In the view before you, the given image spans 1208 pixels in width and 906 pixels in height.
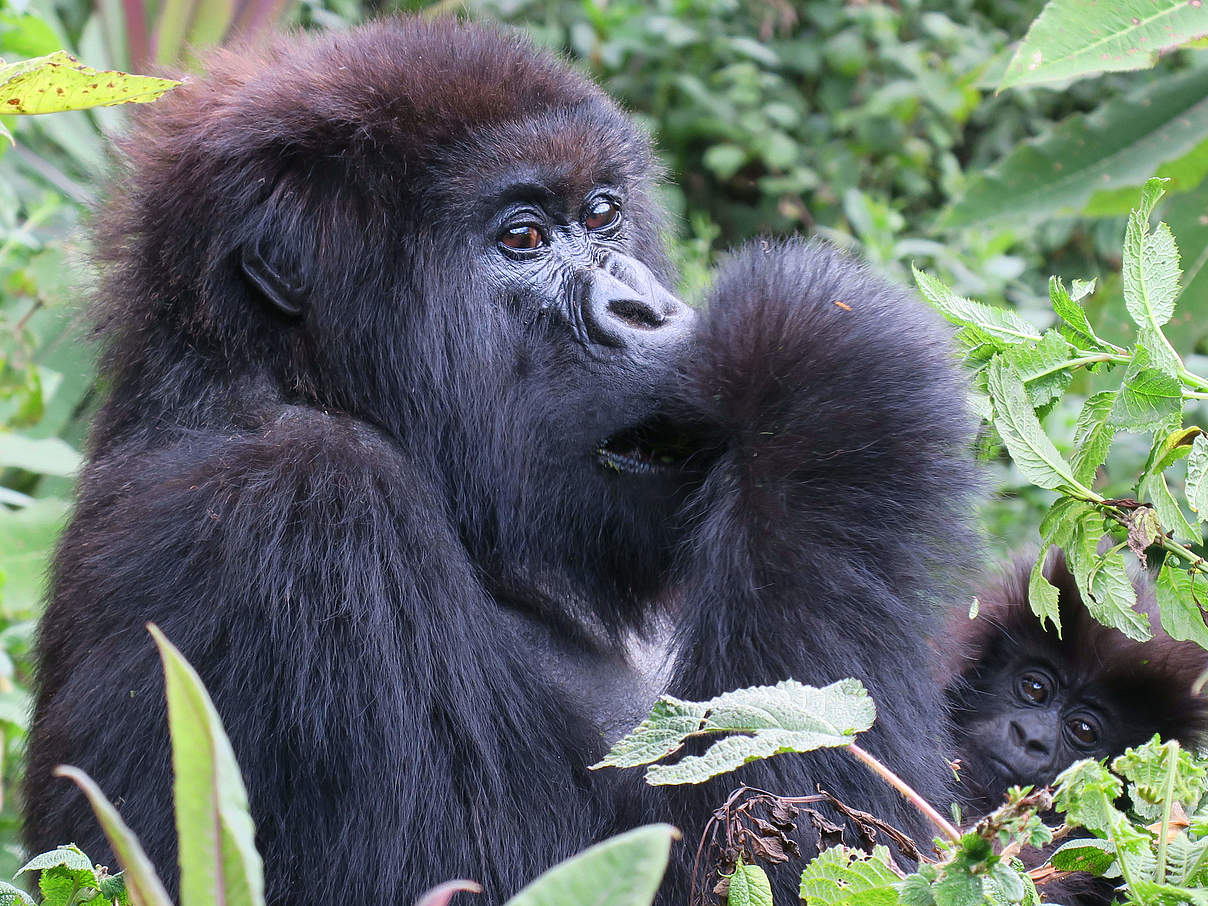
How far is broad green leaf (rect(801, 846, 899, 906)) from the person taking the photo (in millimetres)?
1188

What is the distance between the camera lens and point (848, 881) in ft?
3.97

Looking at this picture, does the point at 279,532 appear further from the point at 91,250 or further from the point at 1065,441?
the point at 1065,441

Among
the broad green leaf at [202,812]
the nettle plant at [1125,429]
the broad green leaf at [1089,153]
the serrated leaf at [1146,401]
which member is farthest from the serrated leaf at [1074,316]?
the broad green leaf at [1089,153]

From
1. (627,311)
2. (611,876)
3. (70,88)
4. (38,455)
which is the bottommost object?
(38,455)

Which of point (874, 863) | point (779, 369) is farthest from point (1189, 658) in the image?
point (874, 863)

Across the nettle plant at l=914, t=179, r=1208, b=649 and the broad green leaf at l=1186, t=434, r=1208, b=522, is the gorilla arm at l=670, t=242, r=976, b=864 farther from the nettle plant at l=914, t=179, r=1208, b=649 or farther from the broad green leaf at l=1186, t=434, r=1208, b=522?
the broad green leaf at l=1186, t=434, r=1208, b=522

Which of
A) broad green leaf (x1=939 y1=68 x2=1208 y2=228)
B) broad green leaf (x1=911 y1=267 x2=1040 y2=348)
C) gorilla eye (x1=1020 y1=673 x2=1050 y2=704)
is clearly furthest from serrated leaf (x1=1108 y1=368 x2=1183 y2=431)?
broad green leaf (x1=939 y1=68 x2=1208 y2=228)

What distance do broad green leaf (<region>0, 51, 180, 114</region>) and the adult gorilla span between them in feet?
1.25

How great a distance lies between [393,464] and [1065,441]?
240cm

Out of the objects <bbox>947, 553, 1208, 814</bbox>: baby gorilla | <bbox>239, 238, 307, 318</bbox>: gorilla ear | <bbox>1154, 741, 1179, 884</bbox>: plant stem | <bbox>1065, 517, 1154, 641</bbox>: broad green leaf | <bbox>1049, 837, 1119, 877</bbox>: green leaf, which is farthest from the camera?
<bbox>947, 553, 1208, 814</bbox>: baby gorilla

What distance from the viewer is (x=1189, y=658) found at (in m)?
2.54

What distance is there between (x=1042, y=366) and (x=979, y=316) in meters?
0.14

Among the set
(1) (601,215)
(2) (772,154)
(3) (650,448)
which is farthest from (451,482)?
(2) (772,154)

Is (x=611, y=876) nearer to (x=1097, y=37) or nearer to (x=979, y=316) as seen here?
(x=979, y=316)
